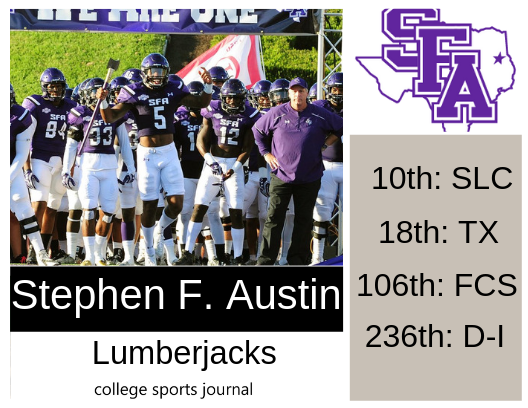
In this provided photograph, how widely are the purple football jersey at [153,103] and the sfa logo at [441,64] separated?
2.29m

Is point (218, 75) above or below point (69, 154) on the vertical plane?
above

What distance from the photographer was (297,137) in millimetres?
7773

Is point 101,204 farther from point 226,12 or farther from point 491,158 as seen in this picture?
point 491,158

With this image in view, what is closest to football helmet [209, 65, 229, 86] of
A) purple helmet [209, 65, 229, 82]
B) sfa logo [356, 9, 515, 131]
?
purple helmet [209, 65, 229, 82]

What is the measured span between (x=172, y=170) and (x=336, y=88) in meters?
1.83

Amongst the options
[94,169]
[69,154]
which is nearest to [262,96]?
[94,169]

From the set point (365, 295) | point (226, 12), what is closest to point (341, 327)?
point (365, 295)

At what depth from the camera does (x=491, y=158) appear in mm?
6777

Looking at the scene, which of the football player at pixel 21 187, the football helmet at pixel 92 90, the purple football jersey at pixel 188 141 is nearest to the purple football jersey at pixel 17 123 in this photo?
the football player at pixel 21 187

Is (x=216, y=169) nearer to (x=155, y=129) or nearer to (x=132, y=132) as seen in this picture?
(x=155, y=129)

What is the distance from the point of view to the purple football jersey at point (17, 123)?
8.41 m

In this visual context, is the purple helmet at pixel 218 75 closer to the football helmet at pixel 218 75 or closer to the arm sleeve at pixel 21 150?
the football helmet at pixel 218 75

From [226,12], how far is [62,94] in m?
1.90

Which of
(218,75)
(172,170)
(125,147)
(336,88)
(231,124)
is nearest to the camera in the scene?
(172,170)
